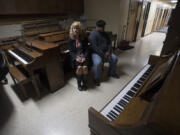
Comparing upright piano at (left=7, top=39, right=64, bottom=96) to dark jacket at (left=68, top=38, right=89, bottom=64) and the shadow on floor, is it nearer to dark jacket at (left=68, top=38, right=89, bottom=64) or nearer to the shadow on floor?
dark jacket at (left=68, top=38, right=89, bottom=64)

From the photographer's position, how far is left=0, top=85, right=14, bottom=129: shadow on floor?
1464mm

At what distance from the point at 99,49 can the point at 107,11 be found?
2.17 m

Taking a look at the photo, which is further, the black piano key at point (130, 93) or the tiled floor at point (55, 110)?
the tiled floor at point (55, 110)

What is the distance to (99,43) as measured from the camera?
2158 mm

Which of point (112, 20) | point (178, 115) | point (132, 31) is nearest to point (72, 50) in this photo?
point (178, 115)

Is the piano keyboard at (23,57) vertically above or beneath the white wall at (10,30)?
beneath

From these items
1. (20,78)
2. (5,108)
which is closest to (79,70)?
(20,78)

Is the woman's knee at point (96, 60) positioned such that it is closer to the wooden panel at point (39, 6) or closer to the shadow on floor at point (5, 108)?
the shadow on floor at point (5, 108)

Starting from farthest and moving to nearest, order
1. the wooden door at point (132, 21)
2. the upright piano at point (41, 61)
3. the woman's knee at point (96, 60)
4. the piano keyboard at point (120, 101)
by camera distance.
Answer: the wooden door at point (132, 21) → the woman's knee at point (96, 60) → the upright piano at point (41, 61) → the piano keyboard at point (120, 101)

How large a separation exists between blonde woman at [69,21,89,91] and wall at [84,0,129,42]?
6.88 feet

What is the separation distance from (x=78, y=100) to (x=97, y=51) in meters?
1.03

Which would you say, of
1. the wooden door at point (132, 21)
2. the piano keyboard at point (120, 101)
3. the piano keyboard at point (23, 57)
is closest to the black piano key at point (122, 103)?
the piano keyboard at point (120, 101)

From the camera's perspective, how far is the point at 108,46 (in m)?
2.26

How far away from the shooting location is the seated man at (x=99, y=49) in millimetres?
2014
